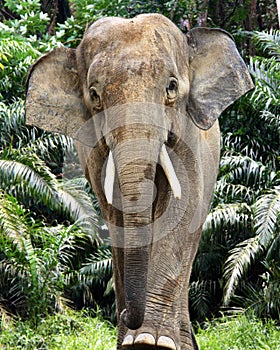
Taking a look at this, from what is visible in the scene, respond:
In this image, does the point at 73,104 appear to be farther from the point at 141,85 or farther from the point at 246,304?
the point at 246,304

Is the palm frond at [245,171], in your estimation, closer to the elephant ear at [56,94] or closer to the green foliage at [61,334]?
the green foliage at [61,334]

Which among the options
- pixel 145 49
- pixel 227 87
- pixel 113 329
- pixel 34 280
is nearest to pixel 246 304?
pixel 113 329

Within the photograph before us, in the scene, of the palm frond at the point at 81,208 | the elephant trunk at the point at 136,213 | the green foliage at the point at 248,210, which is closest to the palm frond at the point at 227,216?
the green foliage at the point at 248,210

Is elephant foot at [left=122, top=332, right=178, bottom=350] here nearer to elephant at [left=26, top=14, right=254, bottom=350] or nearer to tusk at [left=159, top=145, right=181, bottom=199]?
elephant at [left=26, top=14, right=254, bottom=350]

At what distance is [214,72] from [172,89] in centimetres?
73

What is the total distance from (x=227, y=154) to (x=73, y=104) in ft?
27.0

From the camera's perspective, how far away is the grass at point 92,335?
10039mm

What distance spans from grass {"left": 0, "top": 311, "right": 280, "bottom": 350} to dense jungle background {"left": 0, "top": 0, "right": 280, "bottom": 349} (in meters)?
0.07

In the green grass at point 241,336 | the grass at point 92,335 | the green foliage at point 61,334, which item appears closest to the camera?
the green grass at point 241,336

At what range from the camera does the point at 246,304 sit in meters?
12.7

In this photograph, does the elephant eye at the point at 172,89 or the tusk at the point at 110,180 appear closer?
the tusk at the point at 110,180

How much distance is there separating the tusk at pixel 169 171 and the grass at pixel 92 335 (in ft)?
11.3

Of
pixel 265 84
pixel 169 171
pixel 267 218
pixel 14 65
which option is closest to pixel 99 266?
pixel 267 218

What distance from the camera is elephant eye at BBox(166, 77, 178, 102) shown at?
6398 millimetres
